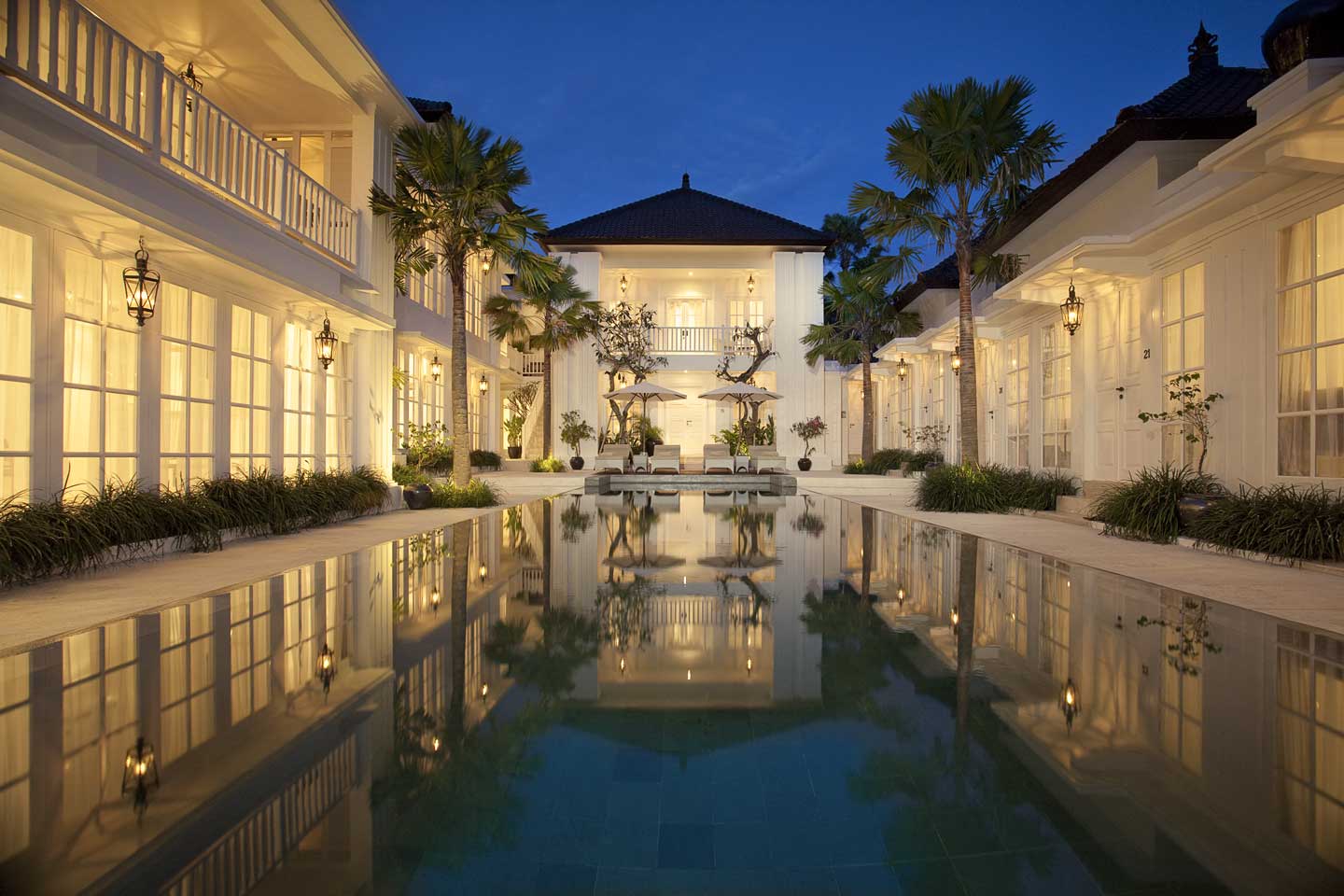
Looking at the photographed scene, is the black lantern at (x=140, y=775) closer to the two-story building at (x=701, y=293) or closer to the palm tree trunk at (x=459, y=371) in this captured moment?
the palm tree trunk at (x=459, y=371)

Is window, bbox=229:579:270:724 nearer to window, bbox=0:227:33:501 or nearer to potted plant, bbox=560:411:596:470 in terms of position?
window, bbox=0:227:33:501

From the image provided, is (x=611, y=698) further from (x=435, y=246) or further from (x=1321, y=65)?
(x=435, y=246)

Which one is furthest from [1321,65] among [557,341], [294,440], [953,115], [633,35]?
[633,35]

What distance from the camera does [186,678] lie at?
3.51 meters

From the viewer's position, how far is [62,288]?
7.22 metres

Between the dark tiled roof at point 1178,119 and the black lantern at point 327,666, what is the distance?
38.0 ft

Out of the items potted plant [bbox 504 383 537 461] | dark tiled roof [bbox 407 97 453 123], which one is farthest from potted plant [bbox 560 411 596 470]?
dark tiled roof [bbox 407 97 453 123]

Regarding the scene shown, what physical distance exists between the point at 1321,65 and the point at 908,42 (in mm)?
147940

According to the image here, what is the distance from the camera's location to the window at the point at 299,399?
11.4 meters

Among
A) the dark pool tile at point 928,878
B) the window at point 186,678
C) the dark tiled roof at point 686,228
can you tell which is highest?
the dark tiled roof at point 686,228

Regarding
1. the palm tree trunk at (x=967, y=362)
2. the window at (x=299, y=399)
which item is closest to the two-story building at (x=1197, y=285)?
the palm tree trunk at (x=967, y=362)

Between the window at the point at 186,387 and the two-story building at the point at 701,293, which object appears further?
the two-story building at the point at 701,293

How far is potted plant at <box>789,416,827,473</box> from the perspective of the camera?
23.7 m

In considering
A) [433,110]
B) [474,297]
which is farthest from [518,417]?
[433,110]
